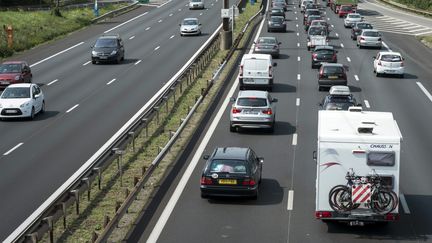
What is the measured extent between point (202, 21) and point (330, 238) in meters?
68.7

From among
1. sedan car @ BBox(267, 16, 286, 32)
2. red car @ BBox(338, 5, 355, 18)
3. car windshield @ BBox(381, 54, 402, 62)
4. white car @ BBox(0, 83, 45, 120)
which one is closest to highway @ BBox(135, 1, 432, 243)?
car windshield @ BBox(381, 54, 402, 62)

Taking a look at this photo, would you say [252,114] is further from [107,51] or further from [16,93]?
[107,51]

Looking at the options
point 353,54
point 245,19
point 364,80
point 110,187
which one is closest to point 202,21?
point 245,19

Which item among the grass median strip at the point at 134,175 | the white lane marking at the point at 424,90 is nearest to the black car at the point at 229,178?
the grass median strip at the point at 134,175

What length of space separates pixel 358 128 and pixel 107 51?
3689 cm

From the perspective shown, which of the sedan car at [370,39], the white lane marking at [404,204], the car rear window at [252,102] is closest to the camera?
the white lane marking at [404,204]

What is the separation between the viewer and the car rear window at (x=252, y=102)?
32.5m

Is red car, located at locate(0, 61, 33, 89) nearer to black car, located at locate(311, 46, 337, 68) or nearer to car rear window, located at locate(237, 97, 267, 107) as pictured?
car rear window, located at locate(237, 97, 267, 107)

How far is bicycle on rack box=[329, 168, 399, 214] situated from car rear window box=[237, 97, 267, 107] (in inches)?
523

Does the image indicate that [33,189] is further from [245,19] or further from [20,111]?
[245,19]

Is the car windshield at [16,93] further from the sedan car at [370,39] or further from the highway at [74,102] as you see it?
the sedan car at [370,39]

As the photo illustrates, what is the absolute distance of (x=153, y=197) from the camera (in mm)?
22391

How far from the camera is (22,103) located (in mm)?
35781

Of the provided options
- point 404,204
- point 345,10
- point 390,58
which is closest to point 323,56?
point 390,58
